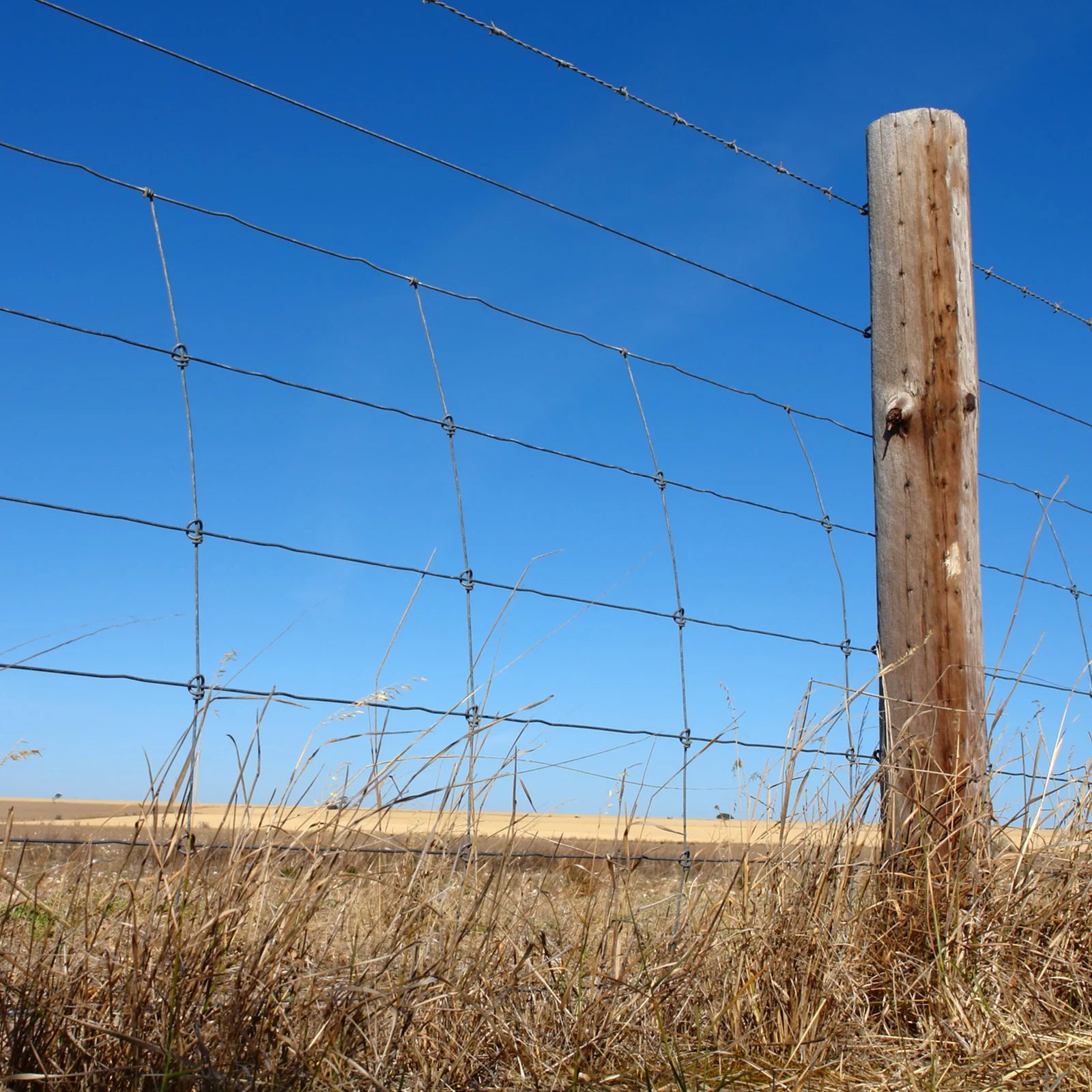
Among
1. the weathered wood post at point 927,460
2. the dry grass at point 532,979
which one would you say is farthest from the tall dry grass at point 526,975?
the weathered wood post at point 927,460

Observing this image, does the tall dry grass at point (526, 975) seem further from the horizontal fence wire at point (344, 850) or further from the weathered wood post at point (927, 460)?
the weathered wood post at point (927, 460)

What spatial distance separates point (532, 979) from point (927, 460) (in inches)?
72.9

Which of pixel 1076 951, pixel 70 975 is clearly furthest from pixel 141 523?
pixel 1076 951

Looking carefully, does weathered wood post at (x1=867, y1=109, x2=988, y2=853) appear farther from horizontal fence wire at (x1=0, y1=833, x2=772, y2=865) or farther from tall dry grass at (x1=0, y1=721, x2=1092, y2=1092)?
horizontal fence wire at (x1=0, y1=833, x2=772, y2=865)

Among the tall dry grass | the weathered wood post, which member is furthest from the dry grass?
the weathered wood post

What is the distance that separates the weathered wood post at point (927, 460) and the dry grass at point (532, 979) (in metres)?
0.38

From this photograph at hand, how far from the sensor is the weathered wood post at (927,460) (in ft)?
8.57

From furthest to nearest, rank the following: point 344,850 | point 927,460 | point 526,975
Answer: point 927,460, point 526,975, point 344,850

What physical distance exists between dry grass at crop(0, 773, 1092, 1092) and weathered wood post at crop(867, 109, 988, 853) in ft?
1.23

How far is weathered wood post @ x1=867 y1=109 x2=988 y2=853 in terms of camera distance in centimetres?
261

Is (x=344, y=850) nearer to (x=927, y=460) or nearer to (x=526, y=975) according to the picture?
(x=526, y=975)

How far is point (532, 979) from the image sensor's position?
1.72 m

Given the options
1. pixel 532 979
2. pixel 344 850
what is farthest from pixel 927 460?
pixel 344 850

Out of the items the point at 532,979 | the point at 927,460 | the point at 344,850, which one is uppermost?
the point at 927,460
